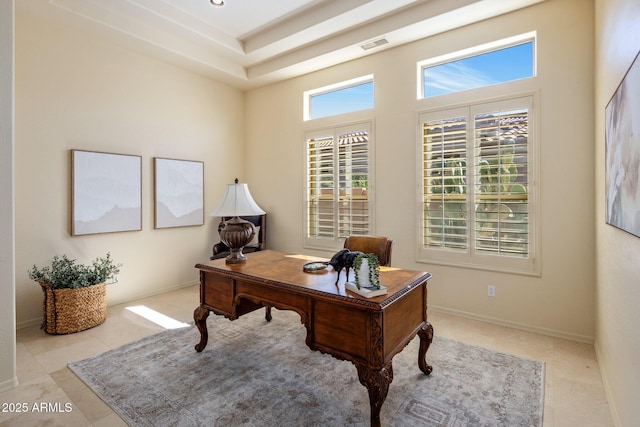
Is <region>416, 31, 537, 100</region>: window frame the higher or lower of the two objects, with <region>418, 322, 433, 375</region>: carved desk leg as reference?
higher

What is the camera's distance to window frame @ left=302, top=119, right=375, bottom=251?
4086mm

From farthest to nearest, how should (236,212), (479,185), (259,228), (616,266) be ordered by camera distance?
Answer: (259,228) < (479,185) < (236,212) < (616,266)

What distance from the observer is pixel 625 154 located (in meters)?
1.63

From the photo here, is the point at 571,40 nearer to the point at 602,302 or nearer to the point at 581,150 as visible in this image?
the point at 581,150

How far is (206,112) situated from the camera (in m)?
4.91

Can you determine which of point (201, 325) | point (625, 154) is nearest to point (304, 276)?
point (201, 325)

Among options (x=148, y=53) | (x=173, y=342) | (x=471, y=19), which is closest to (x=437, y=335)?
(x=173, y=342)

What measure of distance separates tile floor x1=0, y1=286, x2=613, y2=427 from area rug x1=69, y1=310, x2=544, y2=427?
96 millimetres

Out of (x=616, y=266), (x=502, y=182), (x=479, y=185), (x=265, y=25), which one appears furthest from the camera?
(x=265, y=25)

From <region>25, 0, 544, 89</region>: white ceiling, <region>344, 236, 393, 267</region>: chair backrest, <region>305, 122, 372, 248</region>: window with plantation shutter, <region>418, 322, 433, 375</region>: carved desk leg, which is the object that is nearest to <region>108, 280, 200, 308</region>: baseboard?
<region>305, 122, 372, 248</region>: window with plantation shutter

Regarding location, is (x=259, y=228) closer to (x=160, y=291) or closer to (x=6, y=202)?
(x=160, y=291)

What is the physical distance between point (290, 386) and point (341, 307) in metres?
0.84

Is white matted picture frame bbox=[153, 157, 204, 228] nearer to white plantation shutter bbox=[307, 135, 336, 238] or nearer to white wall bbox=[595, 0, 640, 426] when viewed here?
white plantation shutter bbox=[307, 135, 336, 238]

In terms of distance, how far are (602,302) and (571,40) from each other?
2296mm
